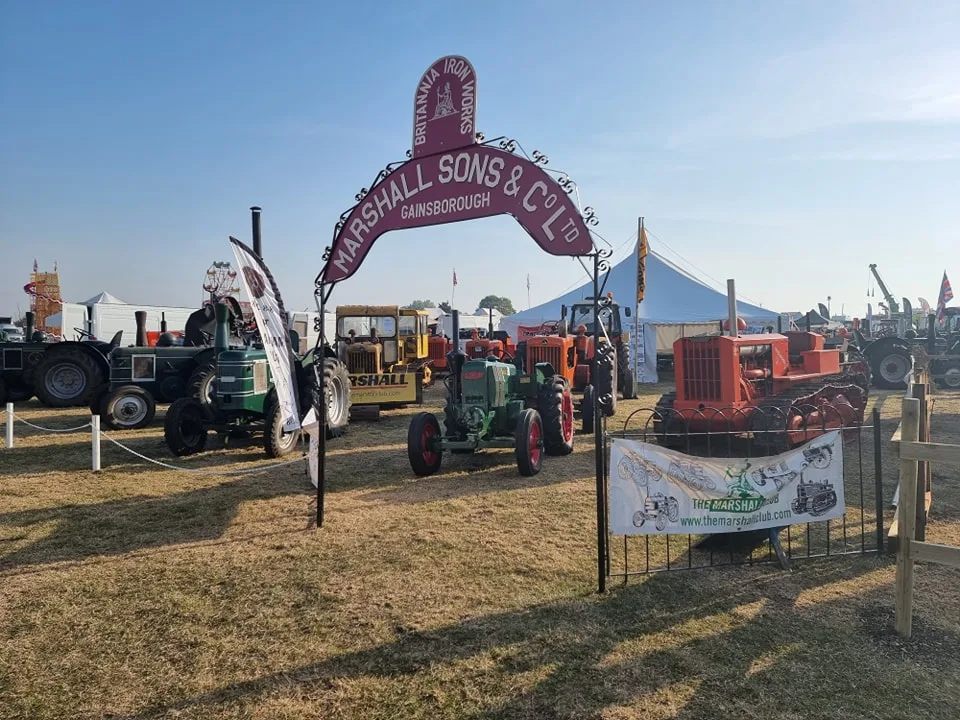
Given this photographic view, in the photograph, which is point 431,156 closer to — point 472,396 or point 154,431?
point 472,396

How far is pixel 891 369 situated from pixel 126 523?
17.7 m

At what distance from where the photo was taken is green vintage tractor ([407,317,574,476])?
721 centimetres

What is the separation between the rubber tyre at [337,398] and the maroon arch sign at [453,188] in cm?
499

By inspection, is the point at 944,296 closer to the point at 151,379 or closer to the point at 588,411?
the point at 588,411

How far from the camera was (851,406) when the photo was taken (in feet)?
28.7

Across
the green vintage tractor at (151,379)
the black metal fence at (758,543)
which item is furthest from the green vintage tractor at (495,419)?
the green vintage tractor at (151,379)

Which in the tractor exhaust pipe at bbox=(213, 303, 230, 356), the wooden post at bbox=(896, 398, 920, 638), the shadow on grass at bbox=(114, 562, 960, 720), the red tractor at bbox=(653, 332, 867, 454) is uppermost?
the tractor exhaust pipe at bbox=(213, 303, 230, 356)

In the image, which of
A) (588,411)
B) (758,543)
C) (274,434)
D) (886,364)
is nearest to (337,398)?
(274,434)

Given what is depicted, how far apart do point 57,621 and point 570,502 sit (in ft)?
14.0

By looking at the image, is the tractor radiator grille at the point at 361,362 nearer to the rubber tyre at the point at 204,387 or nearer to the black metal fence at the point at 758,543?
the rubber tyre at the point at 204,387

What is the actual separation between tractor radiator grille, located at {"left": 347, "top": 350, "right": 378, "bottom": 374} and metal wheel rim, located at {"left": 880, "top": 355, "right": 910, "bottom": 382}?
1328cm

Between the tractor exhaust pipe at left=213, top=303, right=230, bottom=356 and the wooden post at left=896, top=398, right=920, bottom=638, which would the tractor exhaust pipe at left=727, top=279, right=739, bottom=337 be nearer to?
the wooden post at left=896, top=398, right=920, bottom=638

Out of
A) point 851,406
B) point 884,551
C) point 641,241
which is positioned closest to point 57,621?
point 884,551

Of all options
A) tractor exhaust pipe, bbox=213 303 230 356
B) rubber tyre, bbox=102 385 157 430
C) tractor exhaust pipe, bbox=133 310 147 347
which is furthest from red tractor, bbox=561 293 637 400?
tractor exhaust pipe, bbox=133 310 147 347
